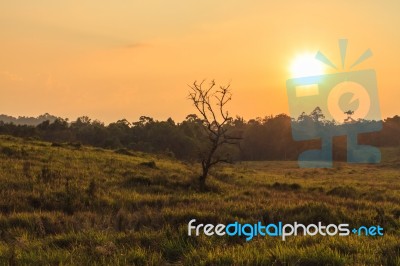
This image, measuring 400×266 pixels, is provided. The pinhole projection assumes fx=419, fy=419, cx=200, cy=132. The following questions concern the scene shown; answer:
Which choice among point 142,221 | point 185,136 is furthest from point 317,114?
point 142,221

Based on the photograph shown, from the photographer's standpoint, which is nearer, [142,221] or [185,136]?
[142,221]

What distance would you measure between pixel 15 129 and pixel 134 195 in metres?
50.7

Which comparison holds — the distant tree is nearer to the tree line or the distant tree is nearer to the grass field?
the tree line

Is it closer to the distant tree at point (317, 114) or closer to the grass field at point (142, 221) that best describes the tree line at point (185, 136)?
the distant tree at point (317, 114)

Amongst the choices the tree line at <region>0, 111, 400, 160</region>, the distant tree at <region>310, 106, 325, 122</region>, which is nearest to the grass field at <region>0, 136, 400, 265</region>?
the tree line at <region>0, 111, 400, 160</region>

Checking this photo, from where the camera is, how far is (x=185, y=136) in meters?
89.4

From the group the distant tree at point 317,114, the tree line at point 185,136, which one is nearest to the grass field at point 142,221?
the tree line at point 185,136

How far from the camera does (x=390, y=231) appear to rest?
1016 cm

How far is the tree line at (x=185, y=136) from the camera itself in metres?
78.3

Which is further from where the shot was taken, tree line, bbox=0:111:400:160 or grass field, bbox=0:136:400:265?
tree line, bbox=0:111:400:160

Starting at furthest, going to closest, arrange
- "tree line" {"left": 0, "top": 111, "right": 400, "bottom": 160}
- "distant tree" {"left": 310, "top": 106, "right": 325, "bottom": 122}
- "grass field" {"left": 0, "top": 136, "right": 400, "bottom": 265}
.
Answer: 1. "distant tree" {"left": 310, "top": 106, "right": 325, "bottom": 122}
2. "tree line" {"left": 0, "top": 111, "right": 400, "bottom": 160}
3. "grass field" {"left": 0, "top": 136, "right": 400, "bottom": 265}

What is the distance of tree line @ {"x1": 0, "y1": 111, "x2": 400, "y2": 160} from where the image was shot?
7831cm

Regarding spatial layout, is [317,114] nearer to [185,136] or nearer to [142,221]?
[185,136]

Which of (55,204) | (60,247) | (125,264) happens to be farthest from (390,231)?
(55,204)
